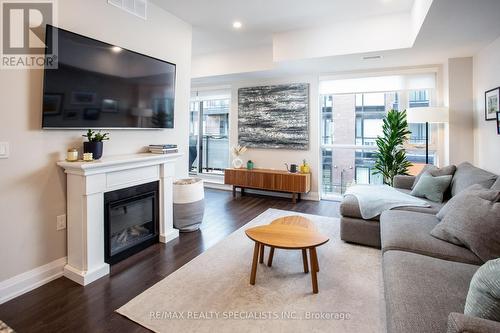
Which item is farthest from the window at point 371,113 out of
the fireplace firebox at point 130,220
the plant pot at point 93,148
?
the plant pot at point 93,148

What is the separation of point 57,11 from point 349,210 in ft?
11.3

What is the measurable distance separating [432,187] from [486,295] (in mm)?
2528

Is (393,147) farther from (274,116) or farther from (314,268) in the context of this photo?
(314,268)

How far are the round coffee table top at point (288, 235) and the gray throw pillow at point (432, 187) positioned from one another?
1638 mm

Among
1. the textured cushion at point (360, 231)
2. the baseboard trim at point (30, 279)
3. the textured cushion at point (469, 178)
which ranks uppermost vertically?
the textured cushion at point (469, 178)

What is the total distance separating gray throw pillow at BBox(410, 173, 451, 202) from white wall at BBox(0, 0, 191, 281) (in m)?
3.51

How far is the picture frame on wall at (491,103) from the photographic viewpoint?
3.12 metres

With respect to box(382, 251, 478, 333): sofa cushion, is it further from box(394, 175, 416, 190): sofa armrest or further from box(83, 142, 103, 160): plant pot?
box(83, 142, 103, 160): plant pot

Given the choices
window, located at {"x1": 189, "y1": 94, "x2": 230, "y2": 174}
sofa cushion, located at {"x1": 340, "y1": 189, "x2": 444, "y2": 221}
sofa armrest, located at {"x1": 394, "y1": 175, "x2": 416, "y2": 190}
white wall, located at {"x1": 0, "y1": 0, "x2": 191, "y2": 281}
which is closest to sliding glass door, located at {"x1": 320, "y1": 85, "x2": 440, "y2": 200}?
sofa armrest, located at {"x1": 394, "y1": 175, "x2": 416, "y2": 190}

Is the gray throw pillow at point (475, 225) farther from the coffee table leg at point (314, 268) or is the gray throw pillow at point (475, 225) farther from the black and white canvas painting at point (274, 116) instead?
the black and white canvas painting at point (274, 116)

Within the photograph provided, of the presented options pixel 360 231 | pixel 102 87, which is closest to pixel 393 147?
pixel 360 231

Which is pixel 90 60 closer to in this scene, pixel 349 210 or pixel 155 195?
pixel 155 195

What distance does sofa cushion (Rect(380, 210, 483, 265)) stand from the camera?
1845mm

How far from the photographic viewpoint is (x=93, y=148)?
2.47 m
